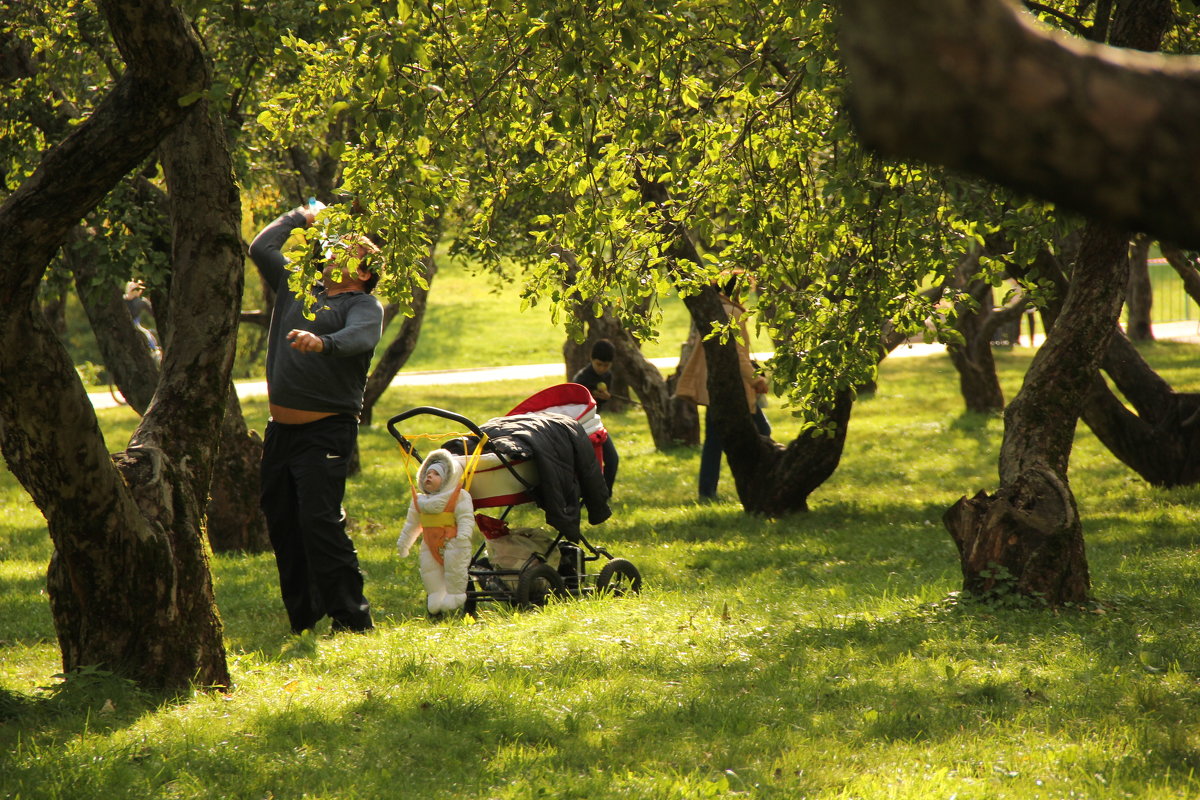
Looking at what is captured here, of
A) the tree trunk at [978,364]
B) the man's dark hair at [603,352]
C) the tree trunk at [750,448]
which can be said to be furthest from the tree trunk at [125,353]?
the tree trunk at [978,364]

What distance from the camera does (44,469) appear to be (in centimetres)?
473

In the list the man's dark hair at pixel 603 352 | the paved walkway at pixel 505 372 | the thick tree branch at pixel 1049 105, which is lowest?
the paved walkway at pixel 505 372

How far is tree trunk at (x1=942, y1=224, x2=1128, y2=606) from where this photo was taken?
6.73m

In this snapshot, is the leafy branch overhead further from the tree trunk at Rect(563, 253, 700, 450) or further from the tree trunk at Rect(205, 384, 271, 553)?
the tree trunk at Rect(563, 253, 700, 450)

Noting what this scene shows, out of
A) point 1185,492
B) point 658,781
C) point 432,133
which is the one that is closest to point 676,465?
point 1185,492

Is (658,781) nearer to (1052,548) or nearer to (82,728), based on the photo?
(82,728)

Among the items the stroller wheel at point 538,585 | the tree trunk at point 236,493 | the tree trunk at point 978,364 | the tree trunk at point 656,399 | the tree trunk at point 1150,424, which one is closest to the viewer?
the stroller wheel at point 538,585

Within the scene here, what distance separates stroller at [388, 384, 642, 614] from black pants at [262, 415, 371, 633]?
467 millimetres

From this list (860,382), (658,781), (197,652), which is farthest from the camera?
(860,382)

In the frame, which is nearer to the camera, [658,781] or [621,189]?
[658,781]

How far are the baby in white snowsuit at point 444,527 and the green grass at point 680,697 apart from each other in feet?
0.72

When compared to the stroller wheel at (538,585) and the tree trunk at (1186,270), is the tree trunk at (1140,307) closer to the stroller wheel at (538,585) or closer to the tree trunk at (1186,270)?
the tree trunk at (1186,270)

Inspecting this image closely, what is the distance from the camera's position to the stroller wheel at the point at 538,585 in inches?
290

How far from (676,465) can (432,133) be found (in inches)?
377
